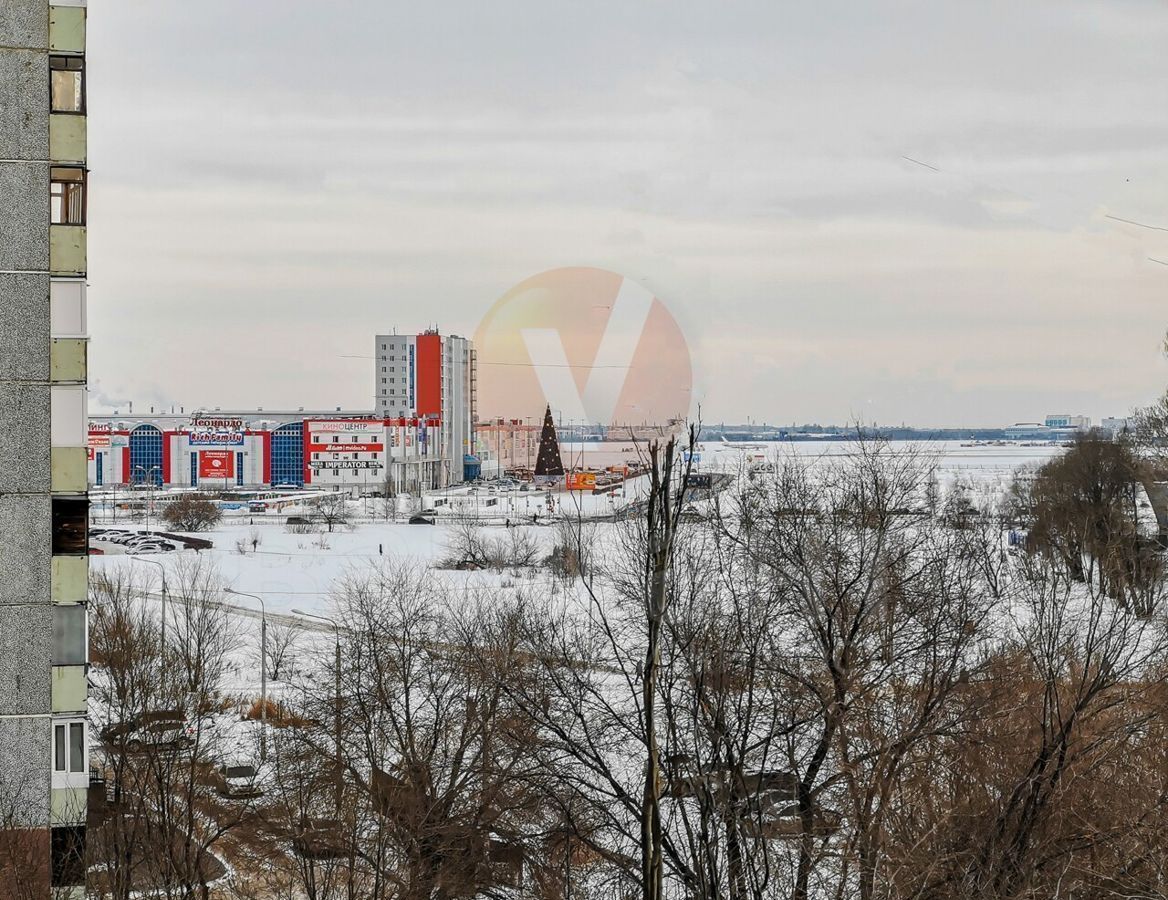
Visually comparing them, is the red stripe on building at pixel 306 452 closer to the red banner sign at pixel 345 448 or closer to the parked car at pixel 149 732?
the red banner sign at pixel 345 448

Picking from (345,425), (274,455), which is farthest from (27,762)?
(274,455)

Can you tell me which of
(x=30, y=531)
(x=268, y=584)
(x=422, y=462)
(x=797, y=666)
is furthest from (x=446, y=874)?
(x=422, y=462)

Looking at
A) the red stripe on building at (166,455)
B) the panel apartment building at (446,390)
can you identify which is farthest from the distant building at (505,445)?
the red stripe on building at (166,455)

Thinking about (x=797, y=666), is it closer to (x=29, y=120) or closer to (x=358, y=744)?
(x=358, y=744)

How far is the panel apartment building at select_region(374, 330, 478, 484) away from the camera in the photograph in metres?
76.1

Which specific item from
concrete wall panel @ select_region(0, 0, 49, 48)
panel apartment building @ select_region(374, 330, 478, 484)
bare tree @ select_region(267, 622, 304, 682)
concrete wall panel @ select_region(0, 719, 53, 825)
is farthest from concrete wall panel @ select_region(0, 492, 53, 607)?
panel apartment building @ select_region(374, 330, 478, 484)

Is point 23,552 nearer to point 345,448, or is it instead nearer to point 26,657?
point 26,657

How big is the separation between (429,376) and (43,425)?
2711 inches

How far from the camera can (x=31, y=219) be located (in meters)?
8.14

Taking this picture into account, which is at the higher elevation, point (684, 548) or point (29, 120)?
point (29, 120)

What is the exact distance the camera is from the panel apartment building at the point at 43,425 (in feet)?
26.7

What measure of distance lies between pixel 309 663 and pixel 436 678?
764 cm

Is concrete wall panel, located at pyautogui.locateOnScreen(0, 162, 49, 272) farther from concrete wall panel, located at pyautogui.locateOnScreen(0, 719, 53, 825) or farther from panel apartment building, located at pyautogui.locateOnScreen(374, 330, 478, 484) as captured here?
panel apartment building, located at pyautogui.locateOnScreen(374, 330, 478, 484)

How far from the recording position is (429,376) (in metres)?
76.7
